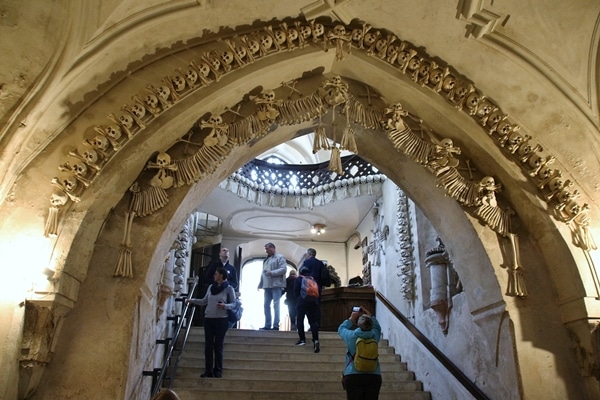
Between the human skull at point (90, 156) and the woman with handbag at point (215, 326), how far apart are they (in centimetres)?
260

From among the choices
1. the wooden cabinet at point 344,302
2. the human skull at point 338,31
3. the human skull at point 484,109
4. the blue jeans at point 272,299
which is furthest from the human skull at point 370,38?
the wooden cabinet at point 344,302

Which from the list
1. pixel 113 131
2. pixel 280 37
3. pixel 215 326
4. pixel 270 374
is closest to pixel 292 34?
pixel 280 37

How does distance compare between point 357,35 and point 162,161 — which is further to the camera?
point 357,35

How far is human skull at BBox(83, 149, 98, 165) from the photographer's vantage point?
249 cm

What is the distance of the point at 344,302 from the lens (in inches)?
295

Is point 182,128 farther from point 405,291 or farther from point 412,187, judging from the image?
point 405,291

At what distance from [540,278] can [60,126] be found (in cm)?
281

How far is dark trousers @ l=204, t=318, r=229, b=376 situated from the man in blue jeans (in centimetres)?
220

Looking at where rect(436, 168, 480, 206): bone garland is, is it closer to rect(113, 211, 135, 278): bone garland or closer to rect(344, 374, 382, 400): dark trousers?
rect(344, 374, 382, 400): dark trousers

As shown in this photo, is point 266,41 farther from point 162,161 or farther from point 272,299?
point 272,299

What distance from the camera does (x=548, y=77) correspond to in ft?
9.96

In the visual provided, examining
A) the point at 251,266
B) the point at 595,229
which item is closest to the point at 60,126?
the point at 595,229

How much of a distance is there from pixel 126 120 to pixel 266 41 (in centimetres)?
89

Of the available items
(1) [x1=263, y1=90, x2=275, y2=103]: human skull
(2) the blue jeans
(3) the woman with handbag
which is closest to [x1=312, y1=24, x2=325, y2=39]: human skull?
(1) [x1=263, y1=90, x2=275, y2=103]: human skull
